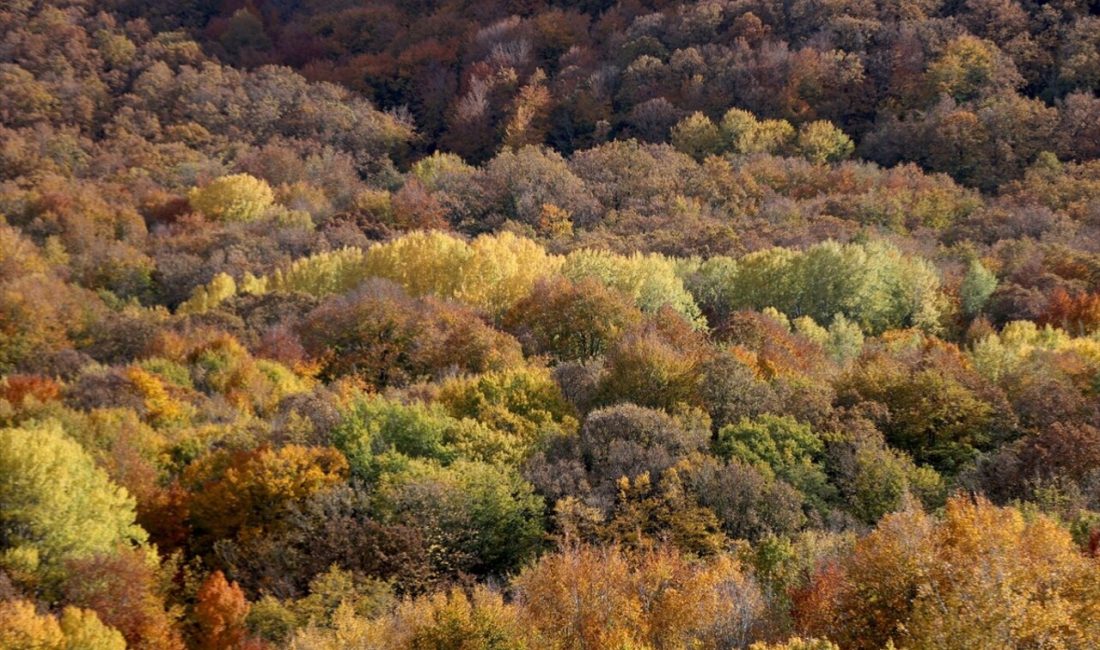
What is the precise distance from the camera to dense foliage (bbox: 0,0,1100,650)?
108ft

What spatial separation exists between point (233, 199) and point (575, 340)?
5800cm

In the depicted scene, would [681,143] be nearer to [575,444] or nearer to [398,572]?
[575,444]

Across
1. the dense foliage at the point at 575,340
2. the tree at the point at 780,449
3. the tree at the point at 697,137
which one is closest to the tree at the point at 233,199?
the dense foliage at the point at 575,340

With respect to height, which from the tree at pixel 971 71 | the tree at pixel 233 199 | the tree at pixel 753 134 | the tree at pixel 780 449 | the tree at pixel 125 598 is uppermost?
the tree at pixel 125 598

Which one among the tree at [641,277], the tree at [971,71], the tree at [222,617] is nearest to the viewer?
the tree at [222,617]

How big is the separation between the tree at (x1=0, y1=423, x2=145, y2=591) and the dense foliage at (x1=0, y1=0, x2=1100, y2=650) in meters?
0.13

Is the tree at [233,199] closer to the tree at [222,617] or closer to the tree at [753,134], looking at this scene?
the tree at [753,134]

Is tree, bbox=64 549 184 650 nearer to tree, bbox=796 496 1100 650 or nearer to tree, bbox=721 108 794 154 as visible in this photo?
tree, bbox=796 496 1100 650

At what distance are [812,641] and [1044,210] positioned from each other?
74454 mm

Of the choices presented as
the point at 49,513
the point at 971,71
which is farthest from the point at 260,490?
the point at 971,71

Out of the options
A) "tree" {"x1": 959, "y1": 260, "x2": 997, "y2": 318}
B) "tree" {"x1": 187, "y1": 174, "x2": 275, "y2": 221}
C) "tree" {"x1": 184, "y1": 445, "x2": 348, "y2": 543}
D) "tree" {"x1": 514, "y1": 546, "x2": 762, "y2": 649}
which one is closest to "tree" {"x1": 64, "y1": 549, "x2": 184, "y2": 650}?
"tree" {"x1": 184, "y1": 445, "x2": 348, "y2": 543}

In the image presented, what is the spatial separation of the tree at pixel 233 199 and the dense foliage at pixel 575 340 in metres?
0.37

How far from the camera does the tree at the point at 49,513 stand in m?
37.4

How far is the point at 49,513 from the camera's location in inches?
1506
